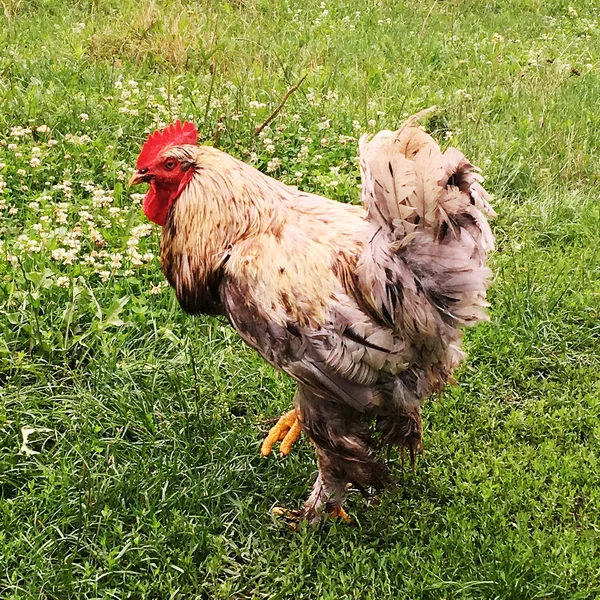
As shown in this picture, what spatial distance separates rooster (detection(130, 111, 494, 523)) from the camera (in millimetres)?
2346

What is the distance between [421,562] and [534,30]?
805 centimetres

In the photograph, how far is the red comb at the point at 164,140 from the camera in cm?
275

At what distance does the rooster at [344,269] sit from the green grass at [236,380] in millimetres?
581

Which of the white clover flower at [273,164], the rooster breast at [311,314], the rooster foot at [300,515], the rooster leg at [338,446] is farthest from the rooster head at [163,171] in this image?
the white clover flower at [273,164]

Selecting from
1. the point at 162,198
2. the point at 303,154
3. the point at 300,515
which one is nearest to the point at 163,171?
the point at 162,198

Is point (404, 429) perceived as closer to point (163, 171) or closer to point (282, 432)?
point (282, 432)

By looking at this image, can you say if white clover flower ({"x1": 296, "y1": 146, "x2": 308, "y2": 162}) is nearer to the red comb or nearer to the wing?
the red comb

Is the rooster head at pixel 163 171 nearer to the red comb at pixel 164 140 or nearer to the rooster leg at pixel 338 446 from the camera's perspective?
the red comb at pixel 164 140

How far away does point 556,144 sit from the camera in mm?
5934

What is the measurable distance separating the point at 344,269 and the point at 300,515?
1.38m

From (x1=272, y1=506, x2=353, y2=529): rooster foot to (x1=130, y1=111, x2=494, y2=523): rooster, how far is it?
35 cm

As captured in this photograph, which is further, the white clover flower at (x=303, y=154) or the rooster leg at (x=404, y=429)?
the white clover flower at (x=303, y=154)

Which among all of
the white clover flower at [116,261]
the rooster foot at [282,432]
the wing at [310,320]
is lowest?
the rooster foot at [282,432]

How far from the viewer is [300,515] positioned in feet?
10.6
